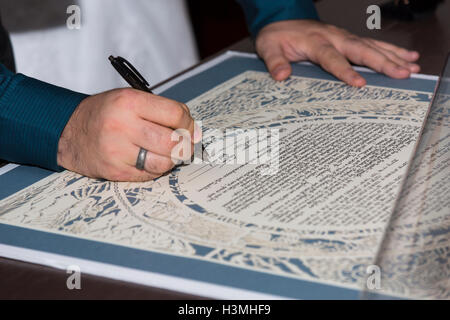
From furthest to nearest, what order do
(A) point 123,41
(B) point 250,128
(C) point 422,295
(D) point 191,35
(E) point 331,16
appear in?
1. (D) point 191,35
2. (A) point 123,41
3. (E) point 331,16
4. (B) point 250,128
5. (C) point 422,295

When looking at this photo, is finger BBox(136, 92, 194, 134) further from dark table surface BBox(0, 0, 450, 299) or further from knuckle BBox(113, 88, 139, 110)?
dark table surface BBox(0, 0, 450, 299)

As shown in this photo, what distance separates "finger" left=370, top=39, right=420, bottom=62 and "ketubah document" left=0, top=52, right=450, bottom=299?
181 mm

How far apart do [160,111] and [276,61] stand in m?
0.46

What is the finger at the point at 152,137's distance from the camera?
30.5 inches

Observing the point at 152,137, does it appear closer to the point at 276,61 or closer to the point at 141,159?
the point at 141,159

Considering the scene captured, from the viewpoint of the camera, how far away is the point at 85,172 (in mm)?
827

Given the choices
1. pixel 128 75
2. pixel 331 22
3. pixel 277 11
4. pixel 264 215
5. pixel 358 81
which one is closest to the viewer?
pixel 264 215

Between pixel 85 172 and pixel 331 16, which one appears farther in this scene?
pixel 331 16

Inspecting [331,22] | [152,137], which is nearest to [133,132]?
[152,137]

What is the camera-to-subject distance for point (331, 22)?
4.83 feet

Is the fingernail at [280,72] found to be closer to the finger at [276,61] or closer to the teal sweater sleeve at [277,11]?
→ the finger at [276,61]
